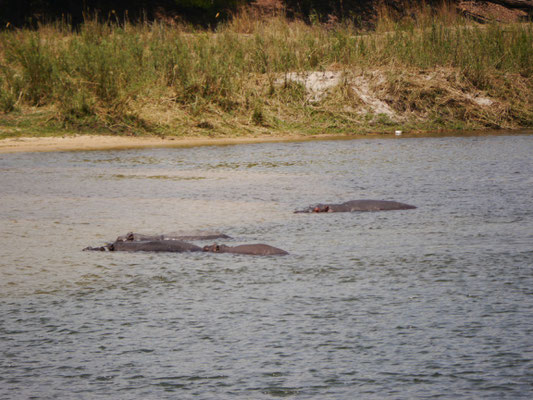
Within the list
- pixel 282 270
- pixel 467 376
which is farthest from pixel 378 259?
pixel 467 376

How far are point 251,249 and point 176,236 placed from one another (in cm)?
83

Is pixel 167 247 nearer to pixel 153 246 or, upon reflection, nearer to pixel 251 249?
pixel 153 246

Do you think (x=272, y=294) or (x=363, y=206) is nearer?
(x=272, y=294)

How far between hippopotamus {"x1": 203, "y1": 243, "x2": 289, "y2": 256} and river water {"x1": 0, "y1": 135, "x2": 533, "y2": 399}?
134 millimetres

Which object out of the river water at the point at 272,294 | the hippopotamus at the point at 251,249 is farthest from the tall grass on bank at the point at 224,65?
the hippopotamus at the point at 251,249

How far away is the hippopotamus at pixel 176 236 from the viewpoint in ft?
22.3

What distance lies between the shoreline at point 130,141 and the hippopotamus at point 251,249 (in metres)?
8.32

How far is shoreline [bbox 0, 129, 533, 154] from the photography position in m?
14.4

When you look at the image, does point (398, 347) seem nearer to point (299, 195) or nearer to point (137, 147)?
point (299, 195)

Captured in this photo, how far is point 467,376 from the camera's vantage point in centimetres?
393

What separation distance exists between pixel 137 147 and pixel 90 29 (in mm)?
5293

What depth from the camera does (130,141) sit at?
15273 mm

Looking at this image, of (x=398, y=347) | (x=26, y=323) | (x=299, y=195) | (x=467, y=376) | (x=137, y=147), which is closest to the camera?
(x=467, y=376)

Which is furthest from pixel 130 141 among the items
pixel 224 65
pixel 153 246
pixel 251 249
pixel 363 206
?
pixel 251 249
